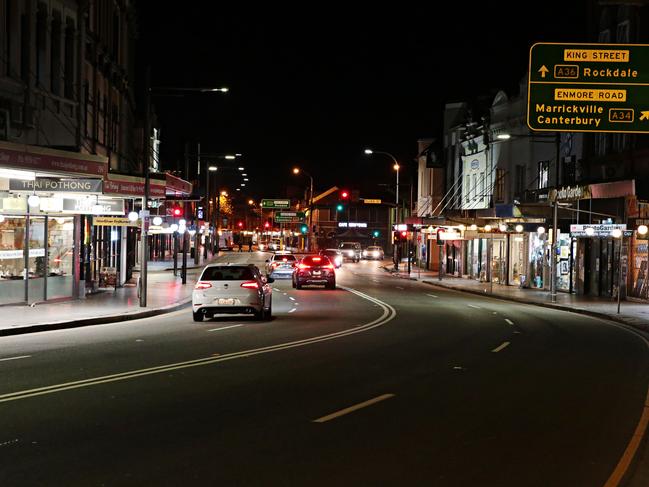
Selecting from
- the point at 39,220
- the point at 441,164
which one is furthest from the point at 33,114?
the point at 441,164

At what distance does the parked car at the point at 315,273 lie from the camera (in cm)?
4084

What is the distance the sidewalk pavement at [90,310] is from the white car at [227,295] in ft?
8.04

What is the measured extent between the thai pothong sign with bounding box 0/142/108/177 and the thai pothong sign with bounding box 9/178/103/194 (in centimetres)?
49

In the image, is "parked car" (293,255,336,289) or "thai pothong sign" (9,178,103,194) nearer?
"thai pothong sign" (9,178,103,194)

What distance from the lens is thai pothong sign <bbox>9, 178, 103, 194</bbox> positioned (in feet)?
83.0

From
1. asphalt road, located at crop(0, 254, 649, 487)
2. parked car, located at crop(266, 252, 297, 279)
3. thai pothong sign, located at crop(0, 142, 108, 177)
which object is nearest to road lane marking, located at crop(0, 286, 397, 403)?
asphalt road, located at crop(0, 254, 649, 487)

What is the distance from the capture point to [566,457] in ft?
27.1

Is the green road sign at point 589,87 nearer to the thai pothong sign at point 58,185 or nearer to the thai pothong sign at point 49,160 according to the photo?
the thai pothong sign at point 49,160

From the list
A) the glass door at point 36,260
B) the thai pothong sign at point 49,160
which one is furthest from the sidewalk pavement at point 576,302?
the glass door at point 36,260

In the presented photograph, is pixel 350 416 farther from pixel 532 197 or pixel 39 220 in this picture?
pixel 532 197

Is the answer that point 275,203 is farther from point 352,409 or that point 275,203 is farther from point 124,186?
point 352,409

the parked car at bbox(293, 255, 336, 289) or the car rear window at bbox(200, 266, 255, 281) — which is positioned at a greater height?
the car rear window at bbox(200, 266, 255, 281)

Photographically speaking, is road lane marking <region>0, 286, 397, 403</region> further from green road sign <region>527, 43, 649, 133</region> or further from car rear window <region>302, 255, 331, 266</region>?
car rear window <region>302, 255, 331, 266</region>

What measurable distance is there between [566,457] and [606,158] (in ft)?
102
